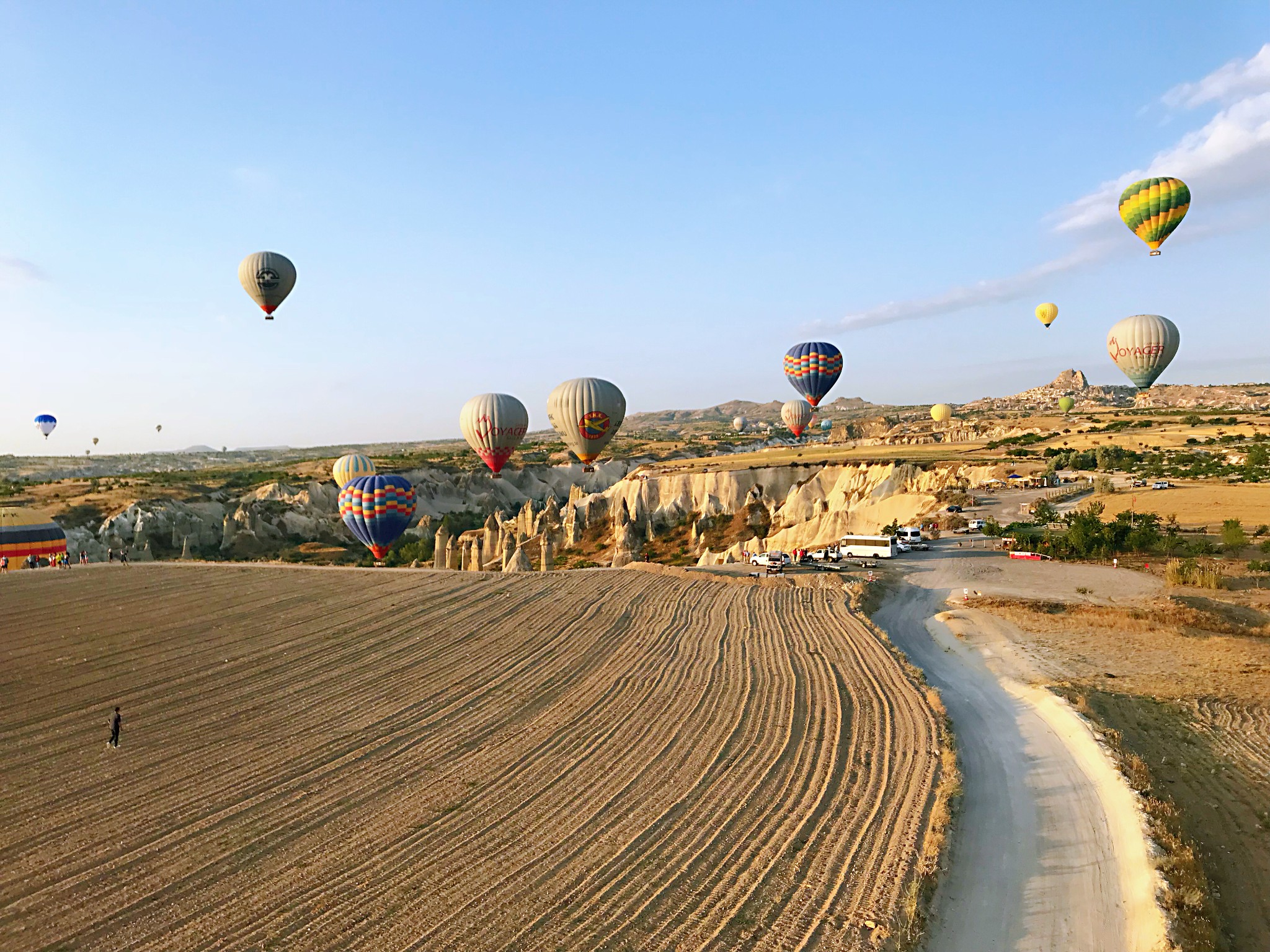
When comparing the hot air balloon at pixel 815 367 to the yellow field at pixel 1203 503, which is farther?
the hot air balloon at pixel 815 367

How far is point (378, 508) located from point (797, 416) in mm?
49338

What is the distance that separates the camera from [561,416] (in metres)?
47.4

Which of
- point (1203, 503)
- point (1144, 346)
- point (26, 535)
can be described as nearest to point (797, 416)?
point (1144, 346)

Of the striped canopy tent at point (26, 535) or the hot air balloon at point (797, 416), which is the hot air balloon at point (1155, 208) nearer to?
the hot air balloon at point (797, 416)

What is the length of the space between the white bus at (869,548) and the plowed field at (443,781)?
1249cm

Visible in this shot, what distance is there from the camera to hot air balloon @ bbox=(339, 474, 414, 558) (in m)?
36.5

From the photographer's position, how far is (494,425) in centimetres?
5072

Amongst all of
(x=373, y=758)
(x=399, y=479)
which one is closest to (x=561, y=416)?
(x=399, y=479)

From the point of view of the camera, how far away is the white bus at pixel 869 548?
35.0 meters

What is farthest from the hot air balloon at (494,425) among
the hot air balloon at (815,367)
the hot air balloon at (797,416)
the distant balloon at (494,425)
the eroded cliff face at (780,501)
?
the hot air balloon at (797,416)

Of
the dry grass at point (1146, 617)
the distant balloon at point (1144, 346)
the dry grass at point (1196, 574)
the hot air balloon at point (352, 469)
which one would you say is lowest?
the dry grass at point (1146, 617)

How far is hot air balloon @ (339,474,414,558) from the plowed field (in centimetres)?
1334

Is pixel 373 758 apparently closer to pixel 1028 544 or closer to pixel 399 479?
pixel 399 479

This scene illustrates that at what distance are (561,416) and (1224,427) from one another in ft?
246
